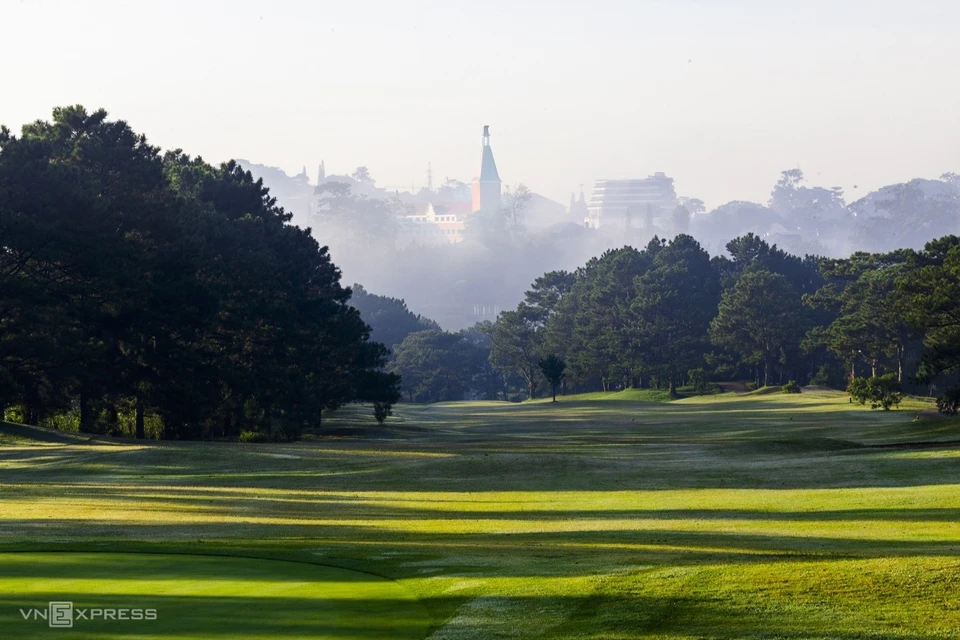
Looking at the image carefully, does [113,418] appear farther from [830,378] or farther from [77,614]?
[830,378]

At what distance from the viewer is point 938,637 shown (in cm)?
1308

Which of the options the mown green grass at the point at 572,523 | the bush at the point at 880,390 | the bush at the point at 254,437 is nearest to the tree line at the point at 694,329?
the bush at the point at 880,390

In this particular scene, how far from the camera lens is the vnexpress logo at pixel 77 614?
13189mm

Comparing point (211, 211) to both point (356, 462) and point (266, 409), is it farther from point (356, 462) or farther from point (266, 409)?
point (356, 462)

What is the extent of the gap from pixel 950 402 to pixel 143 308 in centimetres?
3851

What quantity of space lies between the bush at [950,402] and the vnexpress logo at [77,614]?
52.7m

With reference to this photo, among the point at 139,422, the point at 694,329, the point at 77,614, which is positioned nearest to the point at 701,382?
the point at 694,329

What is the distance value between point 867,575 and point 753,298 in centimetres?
11782

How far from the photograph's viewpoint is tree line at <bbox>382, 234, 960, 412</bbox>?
376ft

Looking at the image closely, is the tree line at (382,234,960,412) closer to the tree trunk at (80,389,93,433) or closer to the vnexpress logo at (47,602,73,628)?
the tree trunk at (80,389,93,433)

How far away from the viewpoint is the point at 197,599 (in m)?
14.8

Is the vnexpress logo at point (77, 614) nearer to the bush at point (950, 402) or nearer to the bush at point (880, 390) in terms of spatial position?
the bush at point (950, 402)

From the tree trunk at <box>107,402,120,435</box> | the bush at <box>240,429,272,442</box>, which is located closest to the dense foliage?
the bush at <box>240,429,272,442</box>

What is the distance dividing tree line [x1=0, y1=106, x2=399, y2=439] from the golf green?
38.6m
